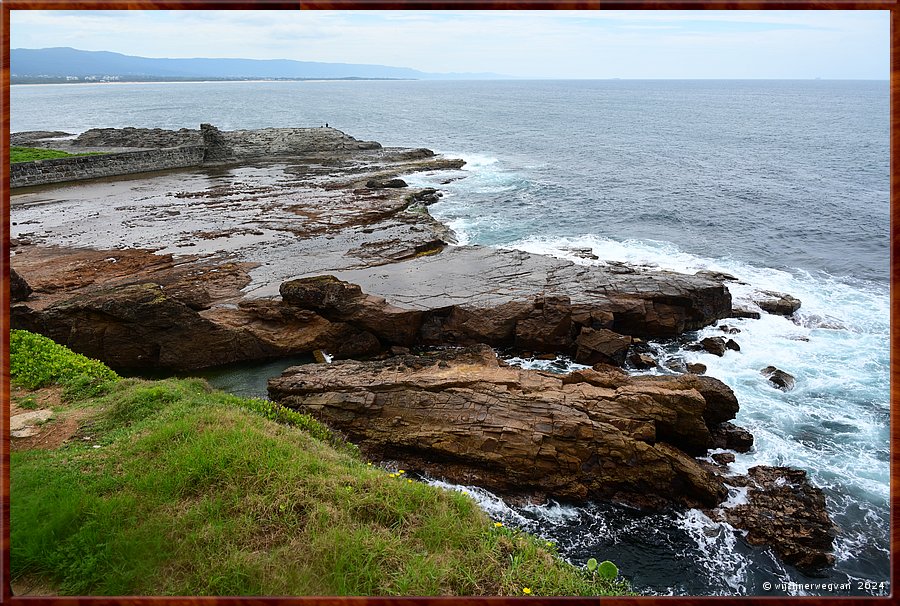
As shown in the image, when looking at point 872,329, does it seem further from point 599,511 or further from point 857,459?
point 599,511

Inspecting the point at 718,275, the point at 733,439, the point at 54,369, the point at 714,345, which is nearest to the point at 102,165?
the point at 54,369

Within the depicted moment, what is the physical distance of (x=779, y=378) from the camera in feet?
59.3

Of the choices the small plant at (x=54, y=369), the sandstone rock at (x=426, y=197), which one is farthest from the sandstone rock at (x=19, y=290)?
the sandstone rock at (x=426, y=197)

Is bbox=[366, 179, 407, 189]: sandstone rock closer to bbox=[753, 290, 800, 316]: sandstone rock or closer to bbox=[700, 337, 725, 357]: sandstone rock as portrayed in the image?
bbox=[753, 290, 800, 316]: sandstone rock

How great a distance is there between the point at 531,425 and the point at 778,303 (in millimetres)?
16334

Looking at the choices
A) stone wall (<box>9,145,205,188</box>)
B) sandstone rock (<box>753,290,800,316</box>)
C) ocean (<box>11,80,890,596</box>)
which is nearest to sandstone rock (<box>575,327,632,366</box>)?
ocean (<box>11,80,890,596</box>)

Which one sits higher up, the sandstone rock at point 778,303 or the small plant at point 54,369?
the small plant at point 54,369

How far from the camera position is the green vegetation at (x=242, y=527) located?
6273mm

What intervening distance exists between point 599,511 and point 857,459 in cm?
771

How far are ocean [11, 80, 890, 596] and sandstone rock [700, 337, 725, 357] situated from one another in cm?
35

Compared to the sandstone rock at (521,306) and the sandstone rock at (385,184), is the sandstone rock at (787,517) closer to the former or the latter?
the sandstone rock at (521,306)

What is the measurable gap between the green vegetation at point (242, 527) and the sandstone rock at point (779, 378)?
42.3 feet

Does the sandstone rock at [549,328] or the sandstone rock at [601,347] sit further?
the sandstone rock at [549,328]

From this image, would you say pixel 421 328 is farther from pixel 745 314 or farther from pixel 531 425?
pixel 745 314
